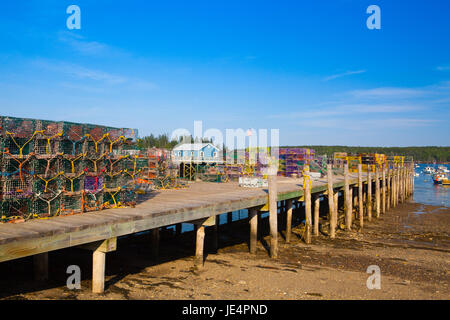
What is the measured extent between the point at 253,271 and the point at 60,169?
24.6 ft

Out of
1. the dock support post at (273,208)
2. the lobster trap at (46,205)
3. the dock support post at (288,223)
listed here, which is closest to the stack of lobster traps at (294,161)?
the dock support post at (288,223)

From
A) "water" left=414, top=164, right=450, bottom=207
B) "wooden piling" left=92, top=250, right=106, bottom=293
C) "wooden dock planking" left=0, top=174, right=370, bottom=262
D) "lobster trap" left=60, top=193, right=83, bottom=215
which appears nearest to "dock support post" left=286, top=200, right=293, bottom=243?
"wooden dock planking" left=0, top=174, right=370, bottom=262

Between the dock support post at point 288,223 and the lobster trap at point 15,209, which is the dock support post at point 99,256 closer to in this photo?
the lobster trap at point 15,209

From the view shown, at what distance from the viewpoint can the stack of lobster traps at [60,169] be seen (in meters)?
8.77

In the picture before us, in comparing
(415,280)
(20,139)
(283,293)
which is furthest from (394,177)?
(20,139)

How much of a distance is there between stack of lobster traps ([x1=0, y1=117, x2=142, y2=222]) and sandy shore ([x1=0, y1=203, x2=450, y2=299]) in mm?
2328

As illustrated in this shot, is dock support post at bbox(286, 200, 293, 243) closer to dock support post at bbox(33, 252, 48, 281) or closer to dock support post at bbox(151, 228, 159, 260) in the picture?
dock support post at bbox(151, 228, 159, 260)

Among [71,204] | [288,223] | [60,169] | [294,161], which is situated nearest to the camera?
[60,169]

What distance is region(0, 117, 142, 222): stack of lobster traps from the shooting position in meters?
8.77

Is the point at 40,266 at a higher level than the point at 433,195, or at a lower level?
higher

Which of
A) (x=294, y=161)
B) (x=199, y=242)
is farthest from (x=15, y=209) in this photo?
(x=294, y=161)

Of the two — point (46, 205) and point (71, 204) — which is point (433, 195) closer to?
point (71, 204)

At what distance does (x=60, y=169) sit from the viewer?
32.1 feet

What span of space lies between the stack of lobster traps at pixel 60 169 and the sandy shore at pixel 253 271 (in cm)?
233
